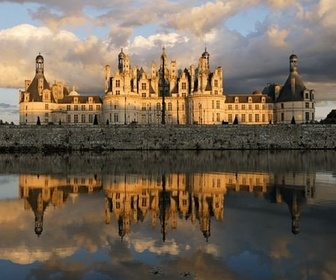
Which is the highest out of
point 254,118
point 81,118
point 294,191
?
point 81,118

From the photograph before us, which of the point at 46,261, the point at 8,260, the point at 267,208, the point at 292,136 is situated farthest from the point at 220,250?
the point at 292,136

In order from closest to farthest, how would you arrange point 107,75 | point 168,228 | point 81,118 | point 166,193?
point 168,228
point 166,193
point 107,75
point 81,118

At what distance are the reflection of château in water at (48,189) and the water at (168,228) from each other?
0.05 meters

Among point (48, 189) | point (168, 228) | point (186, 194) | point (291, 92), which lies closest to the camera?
point (168, 228)

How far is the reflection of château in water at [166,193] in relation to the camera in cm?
1672

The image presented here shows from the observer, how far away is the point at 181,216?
16.7 meters

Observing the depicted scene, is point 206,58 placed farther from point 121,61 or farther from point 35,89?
point 35,89

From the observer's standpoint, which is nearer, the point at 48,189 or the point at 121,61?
the point at 48,189

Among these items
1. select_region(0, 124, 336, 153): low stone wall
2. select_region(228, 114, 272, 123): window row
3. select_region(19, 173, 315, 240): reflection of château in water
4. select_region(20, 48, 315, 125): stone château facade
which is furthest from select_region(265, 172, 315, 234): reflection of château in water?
select_region(228, 114, 272, 123): window row

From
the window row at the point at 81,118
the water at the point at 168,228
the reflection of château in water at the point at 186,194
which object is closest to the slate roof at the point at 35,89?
the window row at the point at 81,118

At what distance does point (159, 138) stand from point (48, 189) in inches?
1560

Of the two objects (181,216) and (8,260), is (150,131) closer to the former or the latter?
(181,216)

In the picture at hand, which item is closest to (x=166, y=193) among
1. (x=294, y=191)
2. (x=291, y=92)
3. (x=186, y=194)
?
(x=186, y=194)

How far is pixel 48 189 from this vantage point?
23656 millimetres
